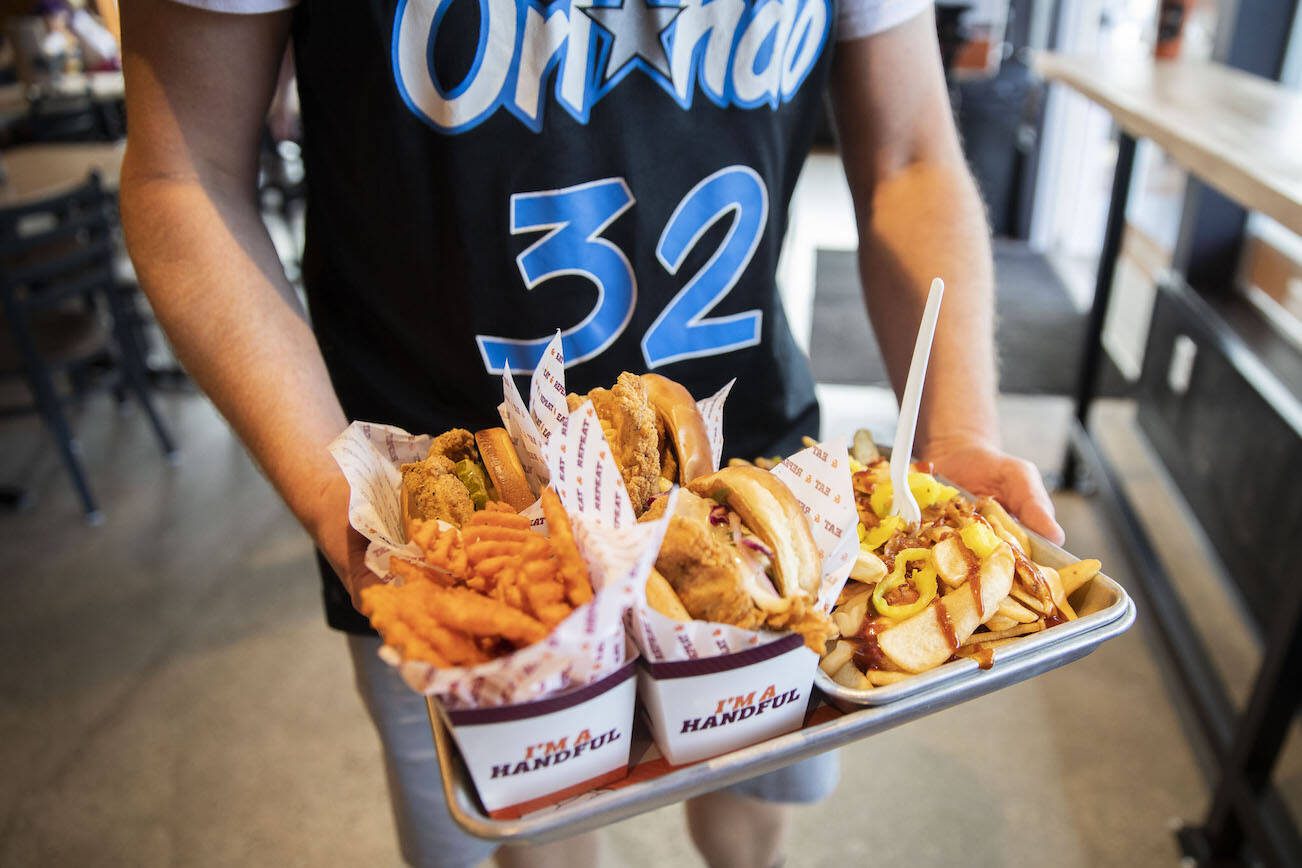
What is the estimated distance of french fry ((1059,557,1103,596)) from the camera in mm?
777

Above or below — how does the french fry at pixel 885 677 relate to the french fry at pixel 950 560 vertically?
below

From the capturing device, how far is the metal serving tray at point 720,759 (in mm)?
621

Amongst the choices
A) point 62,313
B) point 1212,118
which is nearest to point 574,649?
point 1212,118

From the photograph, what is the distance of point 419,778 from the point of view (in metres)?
1.18

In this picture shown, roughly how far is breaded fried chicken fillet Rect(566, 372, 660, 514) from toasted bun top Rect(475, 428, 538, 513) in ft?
0.25

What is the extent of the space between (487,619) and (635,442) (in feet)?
0.68

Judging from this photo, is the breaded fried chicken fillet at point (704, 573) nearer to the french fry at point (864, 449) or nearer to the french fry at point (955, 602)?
the french fry at point (955, 602)

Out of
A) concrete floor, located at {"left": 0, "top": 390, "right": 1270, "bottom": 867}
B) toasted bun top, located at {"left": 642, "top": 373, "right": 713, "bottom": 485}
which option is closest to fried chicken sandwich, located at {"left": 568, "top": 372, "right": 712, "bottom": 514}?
toasted bun top, located at {"left": 642, "top": 373, "right": 713, "bottom": 485}

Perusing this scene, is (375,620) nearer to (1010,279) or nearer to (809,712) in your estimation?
(809,712)

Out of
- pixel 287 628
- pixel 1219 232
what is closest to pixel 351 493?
pixel 287 628

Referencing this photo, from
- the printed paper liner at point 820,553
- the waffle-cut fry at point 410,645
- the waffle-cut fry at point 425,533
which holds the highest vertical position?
the waffle-cut fry at point 425,533

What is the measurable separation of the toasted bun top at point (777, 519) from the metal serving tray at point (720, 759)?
0.11 m

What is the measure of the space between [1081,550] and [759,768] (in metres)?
2.35

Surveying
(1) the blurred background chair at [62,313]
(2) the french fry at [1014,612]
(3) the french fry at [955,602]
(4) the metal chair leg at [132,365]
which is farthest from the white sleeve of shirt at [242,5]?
(4) the metal chair leg at [132,365]
